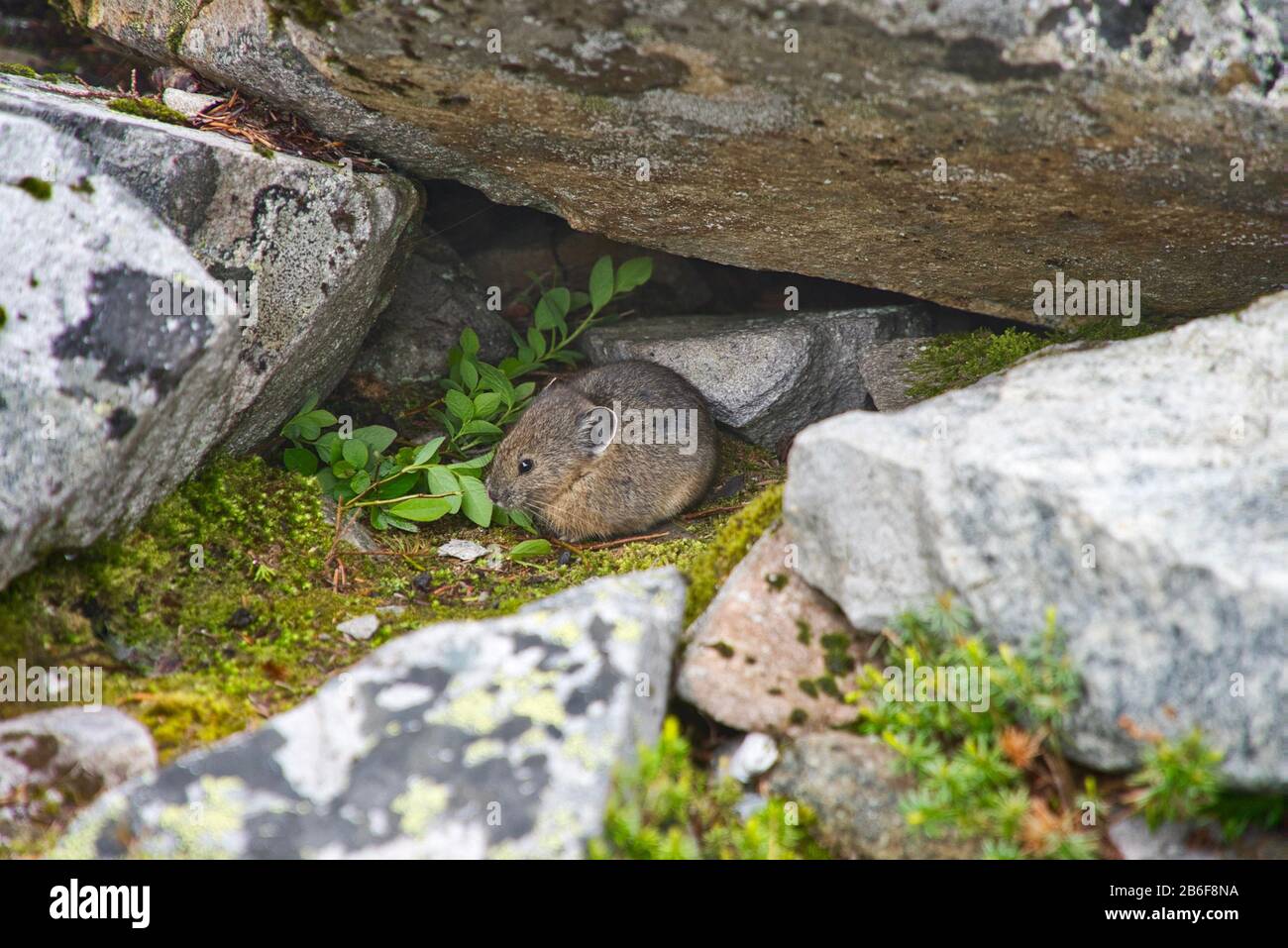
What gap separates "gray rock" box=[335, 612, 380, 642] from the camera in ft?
19.1

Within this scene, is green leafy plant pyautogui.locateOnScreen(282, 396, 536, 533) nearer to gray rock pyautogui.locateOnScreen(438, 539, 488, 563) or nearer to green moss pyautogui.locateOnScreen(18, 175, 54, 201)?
gray rock pyautogui.locateOnScreen(438, 539, 488, 563)

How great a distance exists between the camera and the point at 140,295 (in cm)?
509

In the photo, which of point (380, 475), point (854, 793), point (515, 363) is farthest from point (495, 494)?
point (854, 793)

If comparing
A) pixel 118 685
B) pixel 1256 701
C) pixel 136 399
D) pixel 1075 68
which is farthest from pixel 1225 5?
pixel 118 685

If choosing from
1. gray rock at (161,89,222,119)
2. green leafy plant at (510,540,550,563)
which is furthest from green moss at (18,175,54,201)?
green leafy plant at (510,540,550,563)

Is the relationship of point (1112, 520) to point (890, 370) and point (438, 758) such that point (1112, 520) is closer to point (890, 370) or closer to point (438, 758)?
point (438, 758)

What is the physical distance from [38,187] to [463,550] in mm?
3380

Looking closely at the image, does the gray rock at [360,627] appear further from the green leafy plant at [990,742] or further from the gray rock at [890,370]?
the gray rock at [890,370]

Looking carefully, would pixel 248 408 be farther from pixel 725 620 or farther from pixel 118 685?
pixel 725 620

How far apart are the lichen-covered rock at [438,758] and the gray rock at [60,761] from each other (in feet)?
1.59

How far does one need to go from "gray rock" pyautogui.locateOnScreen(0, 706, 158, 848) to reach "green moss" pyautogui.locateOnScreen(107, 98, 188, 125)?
3.83 metres

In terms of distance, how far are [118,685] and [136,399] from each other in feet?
4.74

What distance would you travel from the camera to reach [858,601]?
4875mm

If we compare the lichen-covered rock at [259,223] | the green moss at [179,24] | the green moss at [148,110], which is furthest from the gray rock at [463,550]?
the green moss at [179,24]
